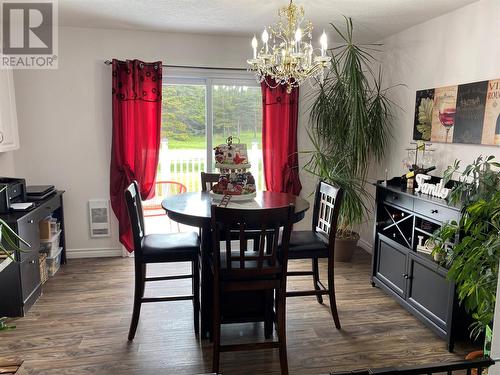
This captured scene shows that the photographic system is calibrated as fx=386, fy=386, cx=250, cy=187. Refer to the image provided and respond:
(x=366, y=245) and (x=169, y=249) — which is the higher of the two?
(x=169, y=249)

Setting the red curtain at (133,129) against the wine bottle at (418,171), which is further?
the red curtain at (133,129)

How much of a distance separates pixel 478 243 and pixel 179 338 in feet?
6.42

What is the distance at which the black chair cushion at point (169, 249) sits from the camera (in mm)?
2572

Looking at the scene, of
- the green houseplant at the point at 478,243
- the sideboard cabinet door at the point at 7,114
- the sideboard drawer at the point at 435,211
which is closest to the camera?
the green houseplant at the point at 478,243

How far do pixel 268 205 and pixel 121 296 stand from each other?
59.9 inches

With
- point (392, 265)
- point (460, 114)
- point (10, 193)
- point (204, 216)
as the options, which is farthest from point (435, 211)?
point (10, 193)

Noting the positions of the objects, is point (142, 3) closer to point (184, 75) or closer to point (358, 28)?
point (184, 75)

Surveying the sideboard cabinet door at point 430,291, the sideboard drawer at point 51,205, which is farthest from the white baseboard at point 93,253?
the sideboard cabinet door at point 430,291

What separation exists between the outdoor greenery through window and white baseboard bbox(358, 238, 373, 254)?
165cm

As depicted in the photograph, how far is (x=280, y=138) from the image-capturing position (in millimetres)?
4309

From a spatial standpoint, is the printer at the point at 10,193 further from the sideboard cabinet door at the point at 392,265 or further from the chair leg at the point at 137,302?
the sideboard cabinet door at the point at 392,265

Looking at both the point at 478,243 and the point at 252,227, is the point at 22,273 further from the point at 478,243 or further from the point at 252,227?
the point at 478,243

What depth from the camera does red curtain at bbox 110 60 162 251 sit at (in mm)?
3887

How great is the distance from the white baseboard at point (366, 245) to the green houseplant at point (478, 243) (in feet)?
6.54
